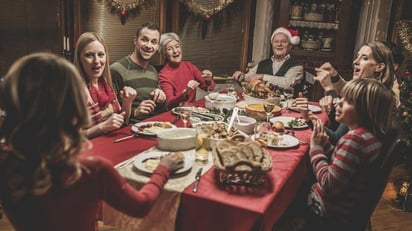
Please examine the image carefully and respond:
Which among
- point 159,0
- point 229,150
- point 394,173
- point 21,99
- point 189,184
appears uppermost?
point 159,0

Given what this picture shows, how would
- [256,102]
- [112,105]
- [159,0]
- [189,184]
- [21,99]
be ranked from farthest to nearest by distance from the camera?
[159,0] → [256,102] → [112,105] → [189,184] → [21,99]

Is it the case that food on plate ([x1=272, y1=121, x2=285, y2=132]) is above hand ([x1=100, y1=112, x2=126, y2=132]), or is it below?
below

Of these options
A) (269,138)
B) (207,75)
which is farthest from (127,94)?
(207,75)

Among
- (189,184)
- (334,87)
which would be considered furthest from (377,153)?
(334,87)

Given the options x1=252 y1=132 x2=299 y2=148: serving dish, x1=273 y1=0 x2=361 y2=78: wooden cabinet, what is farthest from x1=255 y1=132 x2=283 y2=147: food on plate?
x1=273 y1=0 x2=361 y2=78: wooden cabinet

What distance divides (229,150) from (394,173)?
2.85 meters

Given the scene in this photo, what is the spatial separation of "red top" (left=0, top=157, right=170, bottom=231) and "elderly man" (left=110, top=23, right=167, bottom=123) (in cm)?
165

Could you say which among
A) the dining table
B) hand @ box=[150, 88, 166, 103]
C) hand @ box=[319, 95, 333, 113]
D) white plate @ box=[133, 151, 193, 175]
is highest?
hand @ box=[319, 95, 333, 113]

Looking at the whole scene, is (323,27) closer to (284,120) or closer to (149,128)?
(284,120)

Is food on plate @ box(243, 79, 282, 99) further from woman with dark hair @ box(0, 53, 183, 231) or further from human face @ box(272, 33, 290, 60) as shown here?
woman with dark hair @ box(0, 53, 183, 231)

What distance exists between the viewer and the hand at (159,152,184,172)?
1.44 meters

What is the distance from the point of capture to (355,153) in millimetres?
1534

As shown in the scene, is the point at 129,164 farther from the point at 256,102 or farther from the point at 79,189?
the point at 256,102

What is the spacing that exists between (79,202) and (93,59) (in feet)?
4.47
